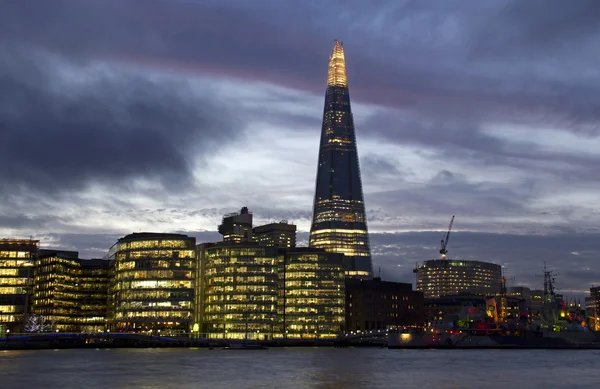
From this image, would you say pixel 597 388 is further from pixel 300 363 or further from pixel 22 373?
pixel 22 373

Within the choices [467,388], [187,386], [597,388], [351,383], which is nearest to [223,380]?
[187,386]

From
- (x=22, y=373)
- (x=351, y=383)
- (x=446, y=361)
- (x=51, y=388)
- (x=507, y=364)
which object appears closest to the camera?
(x=51, y=388)

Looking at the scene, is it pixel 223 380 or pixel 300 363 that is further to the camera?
pixel 300 363

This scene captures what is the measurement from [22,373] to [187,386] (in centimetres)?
3562

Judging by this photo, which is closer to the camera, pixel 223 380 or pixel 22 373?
pixel 223 380

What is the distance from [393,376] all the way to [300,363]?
37541 mm

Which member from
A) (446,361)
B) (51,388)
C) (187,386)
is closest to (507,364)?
(446,361)

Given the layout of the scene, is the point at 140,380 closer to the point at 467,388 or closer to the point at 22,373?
the point at 22,373

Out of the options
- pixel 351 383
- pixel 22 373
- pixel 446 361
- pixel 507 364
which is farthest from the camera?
pixel 446 361

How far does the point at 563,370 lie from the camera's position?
133500 millimetres

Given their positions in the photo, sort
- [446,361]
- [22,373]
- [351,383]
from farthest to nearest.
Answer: [446,361]
[22,373]
[351,383]

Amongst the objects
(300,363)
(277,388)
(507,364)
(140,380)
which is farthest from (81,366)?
(507,364)

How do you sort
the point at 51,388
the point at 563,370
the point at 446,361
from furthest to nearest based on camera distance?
the point at 446,361 → the point at 563,370 → the point at 51,388

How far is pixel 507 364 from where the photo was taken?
5832 inches
